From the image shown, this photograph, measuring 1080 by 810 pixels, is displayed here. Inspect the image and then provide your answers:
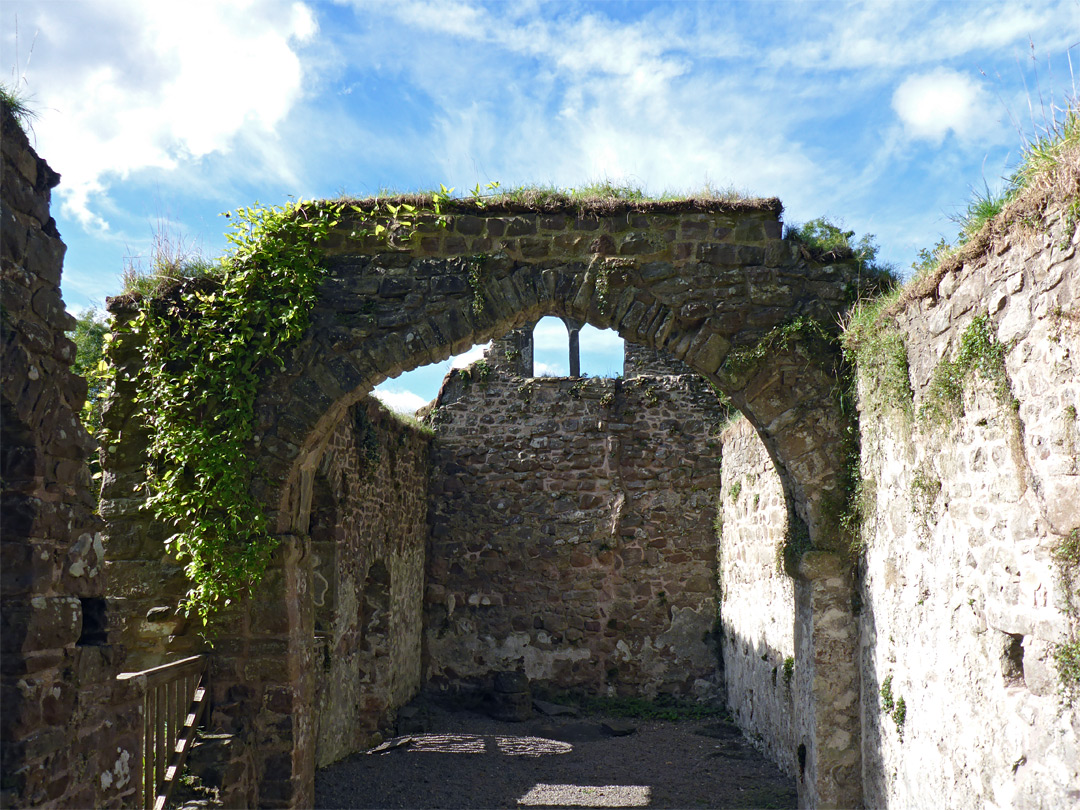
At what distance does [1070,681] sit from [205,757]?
458 cm

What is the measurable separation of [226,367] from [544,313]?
2188 millimetres

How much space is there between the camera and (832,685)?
201 inches

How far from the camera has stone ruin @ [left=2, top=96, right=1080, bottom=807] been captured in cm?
318

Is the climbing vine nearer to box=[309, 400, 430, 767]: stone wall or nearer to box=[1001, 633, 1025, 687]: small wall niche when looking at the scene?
box=[309, 400, 430, 767]: stone wall

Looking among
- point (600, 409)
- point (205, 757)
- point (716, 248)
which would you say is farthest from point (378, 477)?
point (716, 248)

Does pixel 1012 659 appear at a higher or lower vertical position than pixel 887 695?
higher

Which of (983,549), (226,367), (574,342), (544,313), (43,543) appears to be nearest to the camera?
(43,543)

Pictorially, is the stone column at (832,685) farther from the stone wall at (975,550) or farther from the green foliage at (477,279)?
the green foliage at (477,279)

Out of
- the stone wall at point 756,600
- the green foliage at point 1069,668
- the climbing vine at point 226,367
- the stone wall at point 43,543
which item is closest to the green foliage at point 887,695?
the stone wall at point 756,600

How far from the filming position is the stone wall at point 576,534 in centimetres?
1045

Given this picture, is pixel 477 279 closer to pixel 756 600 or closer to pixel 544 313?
pixel 544 313

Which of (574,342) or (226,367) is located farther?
(574,342)

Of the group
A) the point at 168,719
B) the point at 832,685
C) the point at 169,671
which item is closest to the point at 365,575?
the point at 168,719

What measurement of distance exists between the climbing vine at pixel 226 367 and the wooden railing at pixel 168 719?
43 cm
